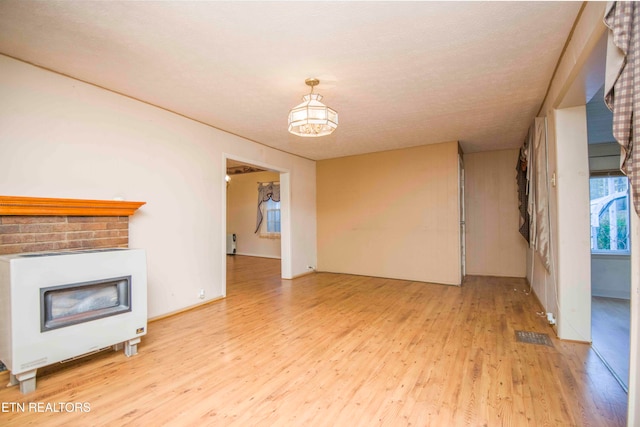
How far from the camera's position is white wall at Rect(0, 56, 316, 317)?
254 centimetres

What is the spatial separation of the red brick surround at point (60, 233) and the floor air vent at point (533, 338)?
13.9ft

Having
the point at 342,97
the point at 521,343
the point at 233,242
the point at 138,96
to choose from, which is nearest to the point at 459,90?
the point at 342,97

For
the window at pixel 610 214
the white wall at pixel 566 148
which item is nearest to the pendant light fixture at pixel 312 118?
the white wall at pixel 566 148

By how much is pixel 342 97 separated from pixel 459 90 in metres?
1.26

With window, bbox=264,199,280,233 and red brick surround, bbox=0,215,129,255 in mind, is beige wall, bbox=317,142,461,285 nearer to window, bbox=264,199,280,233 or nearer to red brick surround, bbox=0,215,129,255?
window, bbox=264,199,280,233

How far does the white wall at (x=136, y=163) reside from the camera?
254 centimetres

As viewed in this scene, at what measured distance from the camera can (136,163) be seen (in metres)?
3.37

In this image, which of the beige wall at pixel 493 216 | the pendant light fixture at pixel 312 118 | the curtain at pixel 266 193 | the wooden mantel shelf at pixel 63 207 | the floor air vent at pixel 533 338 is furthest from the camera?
the curtain at pixel 266 193

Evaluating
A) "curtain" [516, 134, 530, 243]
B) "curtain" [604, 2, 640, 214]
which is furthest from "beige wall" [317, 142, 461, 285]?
"curtain" [604, 2, 640, 214]

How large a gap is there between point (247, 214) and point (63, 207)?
699cm

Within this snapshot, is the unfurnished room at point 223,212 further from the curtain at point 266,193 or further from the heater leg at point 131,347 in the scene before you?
the curtain at point 266,193

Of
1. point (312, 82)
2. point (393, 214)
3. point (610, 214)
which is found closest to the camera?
point (312, 82)

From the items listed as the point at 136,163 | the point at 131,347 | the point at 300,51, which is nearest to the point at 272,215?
the point at 136,163

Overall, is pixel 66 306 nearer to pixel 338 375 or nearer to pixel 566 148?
pixel 338 375
